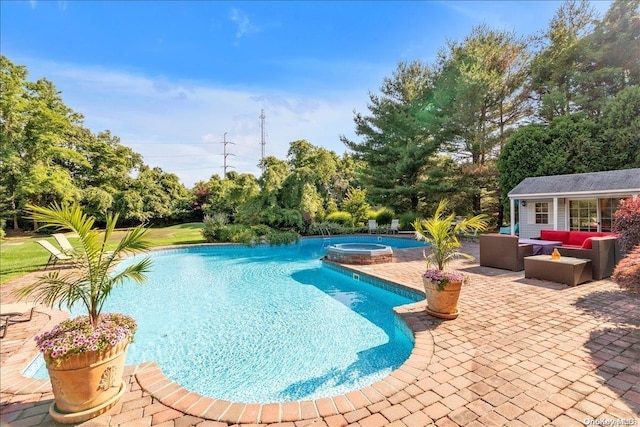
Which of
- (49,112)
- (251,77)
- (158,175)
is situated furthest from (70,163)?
(251,77)

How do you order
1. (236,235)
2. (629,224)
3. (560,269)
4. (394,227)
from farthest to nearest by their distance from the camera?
1. (394,227)
2. (236,235)
3. (560,269)
4. (629,224)

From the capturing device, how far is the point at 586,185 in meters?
11.1

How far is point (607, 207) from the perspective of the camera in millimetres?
11016

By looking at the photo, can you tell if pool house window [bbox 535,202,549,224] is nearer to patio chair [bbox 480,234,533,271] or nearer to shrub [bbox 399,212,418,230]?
patio chair [bbox 480,234,533,271]

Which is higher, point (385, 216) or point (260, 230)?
point (385, 216)

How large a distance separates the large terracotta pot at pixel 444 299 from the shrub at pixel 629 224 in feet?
15.0

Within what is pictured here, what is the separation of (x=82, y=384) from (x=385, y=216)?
19214mm

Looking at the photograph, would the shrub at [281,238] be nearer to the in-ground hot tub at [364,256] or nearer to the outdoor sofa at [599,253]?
the in-ground hot tub at [364,256]

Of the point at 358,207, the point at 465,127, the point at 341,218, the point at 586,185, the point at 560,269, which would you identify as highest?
the point at 465,127

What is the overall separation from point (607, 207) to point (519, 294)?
354 inches

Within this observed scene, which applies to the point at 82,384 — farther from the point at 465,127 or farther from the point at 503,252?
the point at 465,127

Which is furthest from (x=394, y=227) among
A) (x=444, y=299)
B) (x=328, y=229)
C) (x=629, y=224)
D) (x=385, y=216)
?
(x=444, y=299)

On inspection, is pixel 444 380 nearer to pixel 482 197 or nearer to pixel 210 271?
pixel 210 271

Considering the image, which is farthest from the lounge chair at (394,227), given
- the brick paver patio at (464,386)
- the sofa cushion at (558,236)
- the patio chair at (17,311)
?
the patio chair at (17,311)
